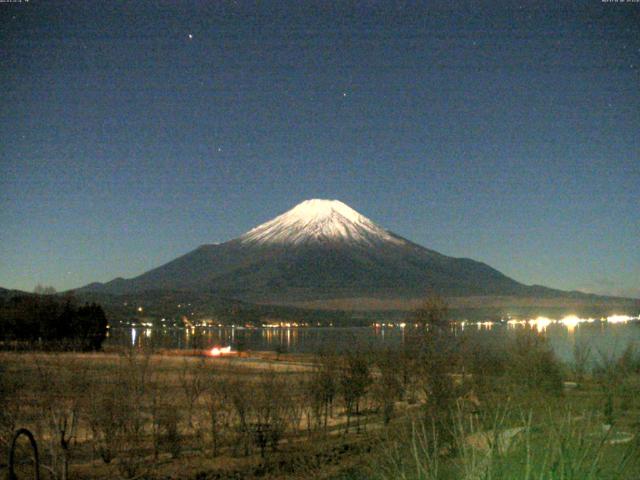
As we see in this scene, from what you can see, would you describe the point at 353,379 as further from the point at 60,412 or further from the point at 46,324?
the point at 46,324

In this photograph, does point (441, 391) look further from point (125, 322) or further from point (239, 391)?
point (125, 322)

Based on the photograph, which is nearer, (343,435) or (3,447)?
(3,447)

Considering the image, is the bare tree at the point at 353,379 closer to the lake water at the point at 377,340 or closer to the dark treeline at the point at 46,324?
the lake water at the point at 377,340

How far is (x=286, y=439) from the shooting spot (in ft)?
62.5

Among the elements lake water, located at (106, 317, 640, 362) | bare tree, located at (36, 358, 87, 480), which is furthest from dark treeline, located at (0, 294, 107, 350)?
bare tree, located at (36, 358, 87, 480)

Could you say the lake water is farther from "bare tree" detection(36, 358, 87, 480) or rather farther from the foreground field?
"bare tree" detection(36, 358, 87, 480)

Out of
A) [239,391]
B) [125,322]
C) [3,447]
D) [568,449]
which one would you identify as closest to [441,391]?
[239,391]

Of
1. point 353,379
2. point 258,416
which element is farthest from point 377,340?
point 258,416

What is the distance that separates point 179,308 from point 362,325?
3768cm

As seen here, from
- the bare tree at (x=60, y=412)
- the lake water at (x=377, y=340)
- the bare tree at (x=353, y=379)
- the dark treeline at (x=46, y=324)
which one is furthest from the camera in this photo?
the dark treeline at (x=46, y=324)

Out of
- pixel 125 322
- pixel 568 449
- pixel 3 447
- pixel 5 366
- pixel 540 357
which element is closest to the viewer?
pixel 568 449

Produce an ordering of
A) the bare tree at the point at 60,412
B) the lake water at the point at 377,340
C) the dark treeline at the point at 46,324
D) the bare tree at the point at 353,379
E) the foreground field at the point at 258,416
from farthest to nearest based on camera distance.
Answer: the dark treeline at the point at 46,324, the bare tree at the point at 353,379, the lake water at the point at 377,340, the foreground field at the point at 258,416, the bare tree at the point at 60,412

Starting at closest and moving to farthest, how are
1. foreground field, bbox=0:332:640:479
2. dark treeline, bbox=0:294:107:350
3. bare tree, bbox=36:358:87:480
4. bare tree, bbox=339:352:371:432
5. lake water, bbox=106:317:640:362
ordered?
bare tree, bbox=36:358:87:480 → foreground field, bbox=0:332:640:479 → lake water, bbox=106:317:640:362 → bare tree, bbox=339:352:371:432 → dark treeline, bbox=0:294:107:350

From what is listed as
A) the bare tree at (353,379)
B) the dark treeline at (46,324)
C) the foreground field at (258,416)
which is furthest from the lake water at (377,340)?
the dark treeline at (46,324)
